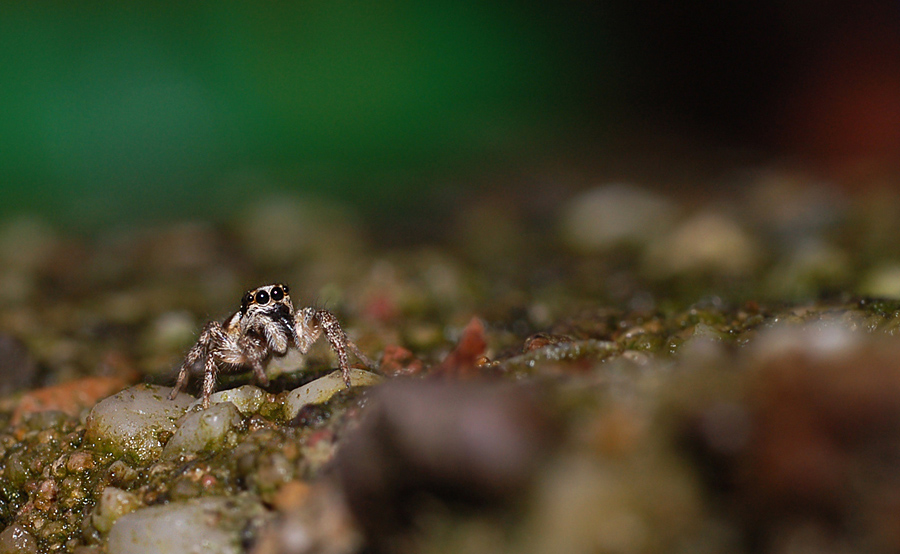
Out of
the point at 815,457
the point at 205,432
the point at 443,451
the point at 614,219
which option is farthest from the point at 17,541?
the point at 614,219

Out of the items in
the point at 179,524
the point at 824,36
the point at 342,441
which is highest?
the point at 824,36

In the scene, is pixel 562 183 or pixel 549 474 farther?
pixel 562 183

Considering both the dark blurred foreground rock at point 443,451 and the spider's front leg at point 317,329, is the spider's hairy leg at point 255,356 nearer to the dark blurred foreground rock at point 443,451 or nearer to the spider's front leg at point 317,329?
the spider's front leg at point 317,329

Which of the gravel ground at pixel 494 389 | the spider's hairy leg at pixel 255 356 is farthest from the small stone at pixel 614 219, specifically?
the spider's hairy leg at pixel 255 356

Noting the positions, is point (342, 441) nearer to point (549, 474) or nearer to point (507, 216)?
point (549, 474)

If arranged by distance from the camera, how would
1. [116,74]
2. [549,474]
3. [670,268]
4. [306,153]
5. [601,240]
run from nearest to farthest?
1. [549,474]
2. [670,268]
3. [601,240]
4. [116,74]
5. [306,153]

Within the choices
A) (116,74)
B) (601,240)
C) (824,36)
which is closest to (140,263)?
(116,74)
